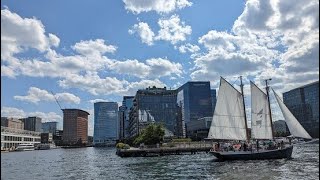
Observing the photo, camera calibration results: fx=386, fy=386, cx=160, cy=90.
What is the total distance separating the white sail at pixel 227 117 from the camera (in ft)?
287

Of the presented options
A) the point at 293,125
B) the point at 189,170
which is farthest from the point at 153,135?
the point at 189,170

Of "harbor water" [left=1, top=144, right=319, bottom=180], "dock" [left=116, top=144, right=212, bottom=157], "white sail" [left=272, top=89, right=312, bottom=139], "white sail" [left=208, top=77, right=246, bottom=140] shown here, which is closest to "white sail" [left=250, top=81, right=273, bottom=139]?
"white sail" [left=208, top=77, right=246, bottom=140]

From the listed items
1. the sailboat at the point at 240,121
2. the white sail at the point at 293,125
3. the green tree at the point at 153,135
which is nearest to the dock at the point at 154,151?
the green tree at the point at 153,135

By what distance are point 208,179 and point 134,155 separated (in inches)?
3097

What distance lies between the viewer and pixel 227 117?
290ft

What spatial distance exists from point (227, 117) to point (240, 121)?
4353 mm

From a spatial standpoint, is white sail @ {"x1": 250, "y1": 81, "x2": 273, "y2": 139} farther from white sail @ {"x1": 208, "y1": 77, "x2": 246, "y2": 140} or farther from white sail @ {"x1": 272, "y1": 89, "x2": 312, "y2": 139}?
white sail @ {"x1": 272, "y1": 89, "x2": 312, "y2": 139}

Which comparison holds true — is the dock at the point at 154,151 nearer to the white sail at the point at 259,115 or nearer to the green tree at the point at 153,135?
the green tree at the point at 153,135

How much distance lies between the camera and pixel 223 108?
88188mm

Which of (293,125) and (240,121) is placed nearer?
(293,125)

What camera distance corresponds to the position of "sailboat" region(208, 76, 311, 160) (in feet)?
276

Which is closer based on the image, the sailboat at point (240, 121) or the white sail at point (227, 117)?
the sailboat at point (240, 121)

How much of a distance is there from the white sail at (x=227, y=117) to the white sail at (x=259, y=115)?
2.79 m

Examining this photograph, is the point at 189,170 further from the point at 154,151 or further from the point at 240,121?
the point at 154,151
